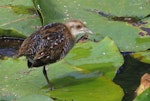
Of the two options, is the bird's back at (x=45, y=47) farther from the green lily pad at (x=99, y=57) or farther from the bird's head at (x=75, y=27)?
the green lily pad at (x=99, y=57)

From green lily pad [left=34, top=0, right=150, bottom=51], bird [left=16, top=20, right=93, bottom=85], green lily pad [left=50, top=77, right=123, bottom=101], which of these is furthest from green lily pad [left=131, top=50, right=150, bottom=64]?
bird [left=16, top=20, right=93, bottom=85]

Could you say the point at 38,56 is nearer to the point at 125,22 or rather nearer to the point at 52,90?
the point at 52,90

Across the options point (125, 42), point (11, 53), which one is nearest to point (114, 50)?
point (125, 42)

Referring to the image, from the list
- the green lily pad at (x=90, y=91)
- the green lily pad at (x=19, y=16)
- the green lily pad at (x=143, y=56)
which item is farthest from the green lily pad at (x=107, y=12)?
the green lily pad at (x=90, y=91)

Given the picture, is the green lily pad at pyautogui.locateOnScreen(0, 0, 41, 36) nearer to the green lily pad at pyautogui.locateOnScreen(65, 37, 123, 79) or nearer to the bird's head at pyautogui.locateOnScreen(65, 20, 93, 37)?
the green lily pad at pyautogui.locateOnScreen(65, 37, 123, 79)

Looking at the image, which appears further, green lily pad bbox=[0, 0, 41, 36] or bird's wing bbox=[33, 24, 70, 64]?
green lily pad bbox=[0, 0, 41, 36]

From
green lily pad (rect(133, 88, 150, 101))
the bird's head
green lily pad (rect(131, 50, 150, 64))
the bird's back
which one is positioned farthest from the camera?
green lily pad (rect(131, 50, 150, 64))
